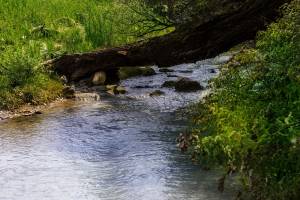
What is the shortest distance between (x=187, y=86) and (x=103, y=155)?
649cm

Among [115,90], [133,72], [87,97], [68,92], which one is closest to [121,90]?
[115,90]

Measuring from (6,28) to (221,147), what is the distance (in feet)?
48.0

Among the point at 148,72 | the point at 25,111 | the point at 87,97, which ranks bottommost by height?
the point at 25,111

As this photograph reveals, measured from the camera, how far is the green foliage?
6.02m

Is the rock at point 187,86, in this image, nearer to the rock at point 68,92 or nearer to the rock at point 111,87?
the rock at point 111,87

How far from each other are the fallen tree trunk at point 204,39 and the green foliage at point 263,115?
510 centimetres

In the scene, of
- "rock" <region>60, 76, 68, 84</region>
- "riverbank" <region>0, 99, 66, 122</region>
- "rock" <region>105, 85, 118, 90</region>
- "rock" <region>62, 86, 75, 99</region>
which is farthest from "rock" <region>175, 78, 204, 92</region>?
"riverbank" <region>0, 99, 66, 122</region>

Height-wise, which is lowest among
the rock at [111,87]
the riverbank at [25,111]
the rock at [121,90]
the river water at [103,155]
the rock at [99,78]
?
the river water at [103,155]

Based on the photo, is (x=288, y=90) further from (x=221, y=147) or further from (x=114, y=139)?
(x=114, y=139)

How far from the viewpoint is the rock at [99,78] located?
679 inches

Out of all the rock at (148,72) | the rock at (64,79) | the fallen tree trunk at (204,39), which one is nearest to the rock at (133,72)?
the rock at (148,72)

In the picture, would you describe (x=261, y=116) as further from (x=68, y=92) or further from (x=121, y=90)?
(x=121, y=90)

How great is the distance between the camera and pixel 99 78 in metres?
17.3

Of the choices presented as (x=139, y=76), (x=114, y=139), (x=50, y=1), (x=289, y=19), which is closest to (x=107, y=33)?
(x=139, y=76)
